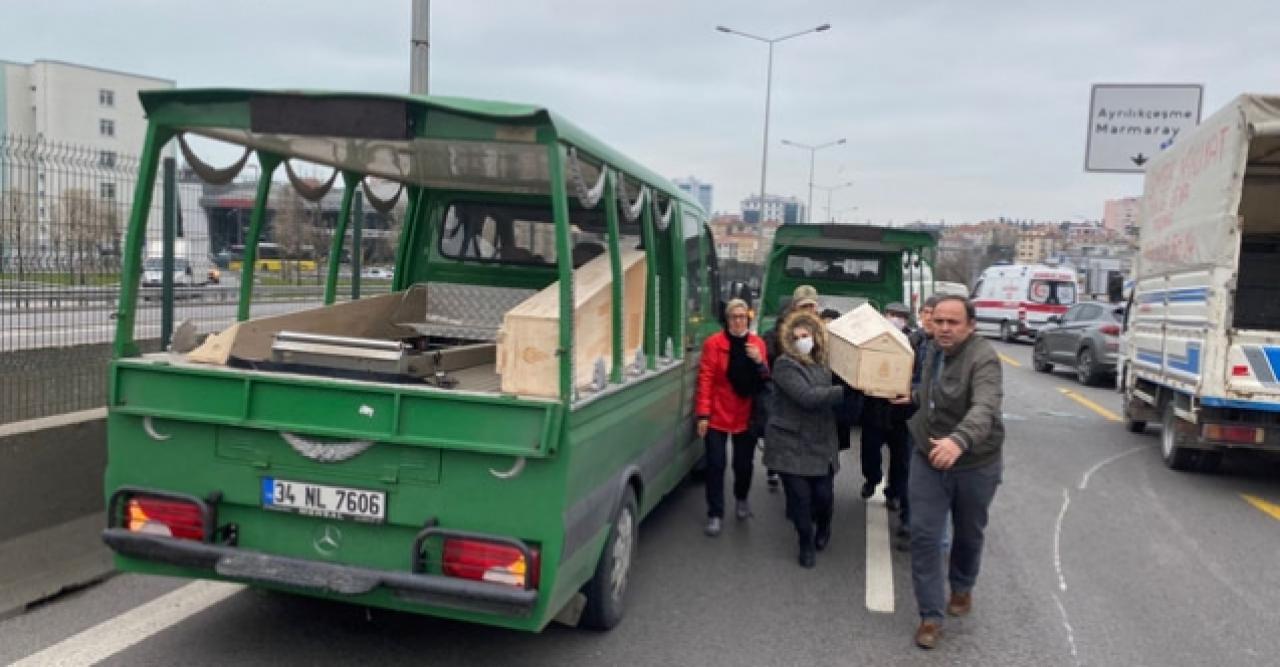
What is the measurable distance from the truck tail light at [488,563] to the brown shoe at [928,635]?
208 centimetres

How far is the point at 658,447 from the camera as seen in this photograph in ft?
17.8

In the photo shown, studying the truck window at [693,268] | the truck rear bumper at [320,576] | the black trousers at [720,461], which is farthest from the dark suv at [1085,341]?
the truck rear bumper at [320,576]

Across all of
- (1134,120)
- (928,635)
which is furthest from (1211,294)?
(1134,120)

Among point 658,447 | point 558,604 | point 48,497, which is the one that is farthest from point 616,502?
point 48,497

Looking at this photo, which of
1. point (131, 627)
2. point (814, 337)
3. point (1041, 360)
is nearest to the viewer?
point (131, 627)

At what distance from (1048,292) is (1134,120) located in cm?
562

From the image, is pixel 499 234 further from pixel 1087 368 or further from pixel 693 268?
pixel 1087 368

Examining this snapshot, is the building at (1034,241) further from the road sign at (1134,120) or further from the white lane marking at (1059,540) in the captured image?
the white lane marking at (1059,540)

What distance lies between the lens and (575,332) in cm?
392

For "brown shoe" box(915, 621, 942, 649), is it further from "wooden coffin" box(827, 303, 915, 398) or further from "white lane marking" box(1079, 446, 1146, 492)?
"white lane marking" box(1079, 446, 1146, 492)

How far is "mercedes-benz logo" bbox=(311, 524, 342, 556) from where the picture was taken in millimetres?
3693

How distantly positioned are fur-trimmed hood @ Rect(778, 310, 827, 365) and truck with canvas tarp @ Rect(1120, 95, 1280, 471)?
4.33 meters

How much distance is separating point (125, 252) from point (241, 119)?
34.6 inches

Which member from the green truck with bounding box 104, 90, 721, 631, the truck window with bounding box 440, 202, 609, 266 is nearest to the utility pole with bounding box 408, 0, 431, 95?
the truck window with bounding box 440, 202, 609, 266
